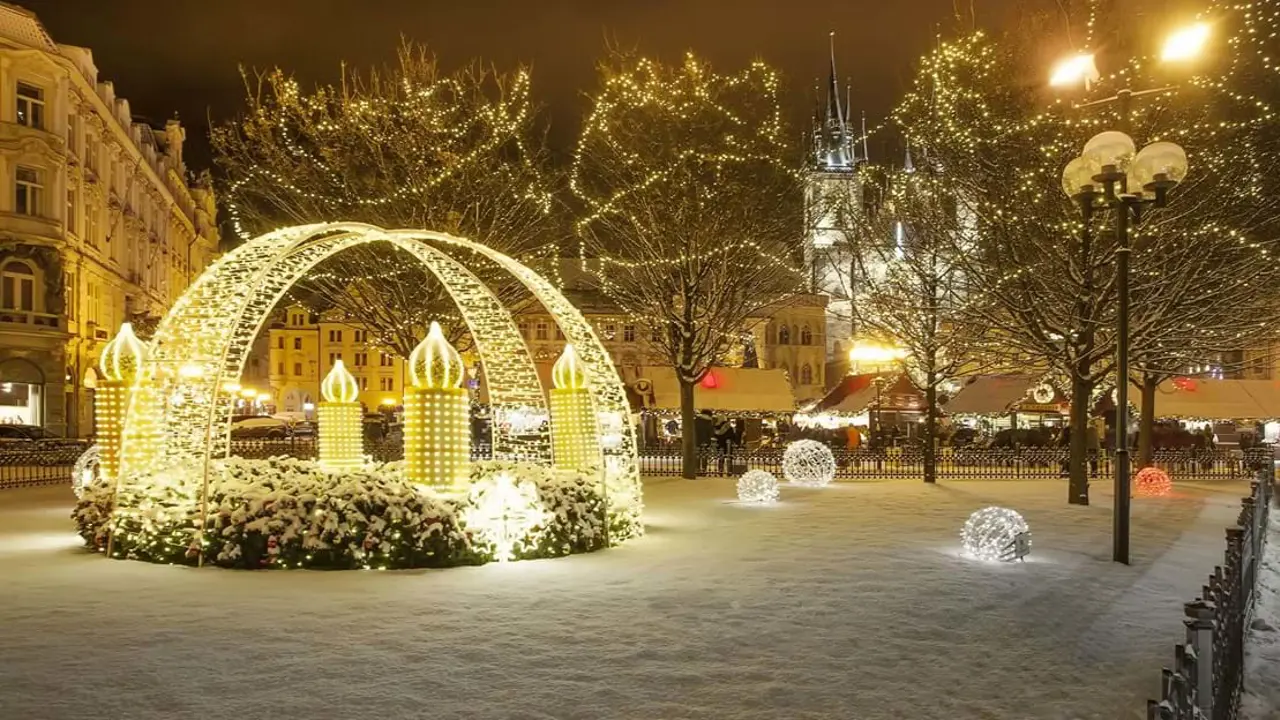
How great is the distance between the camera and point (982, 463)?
2825 cm

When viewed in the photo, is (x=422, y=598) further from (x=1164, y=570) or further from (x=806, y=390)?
(x=806, y=390)

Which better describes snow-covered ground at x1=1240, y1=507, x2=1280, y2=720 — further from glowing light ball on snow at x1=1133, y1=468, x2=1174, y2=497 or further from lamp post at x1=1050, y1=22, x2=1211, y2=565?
glowing light ball on snow at x1=1133, y1=468, x2=1174, y2=497

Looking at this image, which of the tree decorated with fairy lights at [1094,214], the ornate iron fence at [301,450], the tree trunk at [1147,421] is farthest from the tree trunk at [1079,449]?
the ornate iron fence at [301,450]

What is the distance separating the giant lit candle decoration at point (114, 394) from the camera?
15336 millimetres

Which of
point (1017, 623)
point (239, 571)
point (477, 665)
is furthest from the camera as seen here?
point (239, 571)

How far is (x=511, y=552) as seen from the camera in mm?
12195

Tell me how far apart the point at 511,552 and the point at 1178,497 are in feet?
54.2

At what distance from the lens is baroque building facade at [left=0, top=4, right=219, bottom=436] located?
37000 millimetres

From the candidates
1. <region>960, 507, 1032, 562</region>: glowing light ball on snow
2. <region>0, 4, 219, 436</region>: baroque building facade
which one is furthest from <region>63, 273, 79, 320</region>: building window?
<region>960, 507, 1032, 562</region>: glowing light ball on snow

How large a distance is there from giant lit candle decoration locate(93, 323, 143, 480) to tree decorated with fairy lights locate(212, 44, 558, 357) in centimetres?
853

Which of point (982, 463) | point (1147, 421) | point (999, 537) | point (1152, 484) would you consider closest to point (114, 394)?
point (999, 537)

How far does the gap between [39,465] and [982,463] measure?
82.5ft

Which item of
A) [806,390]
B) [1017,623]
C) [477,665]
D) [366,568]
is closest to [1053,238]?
[1017,623]

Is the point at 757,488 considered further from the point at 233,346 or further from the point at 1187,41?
the point at 1187,41
